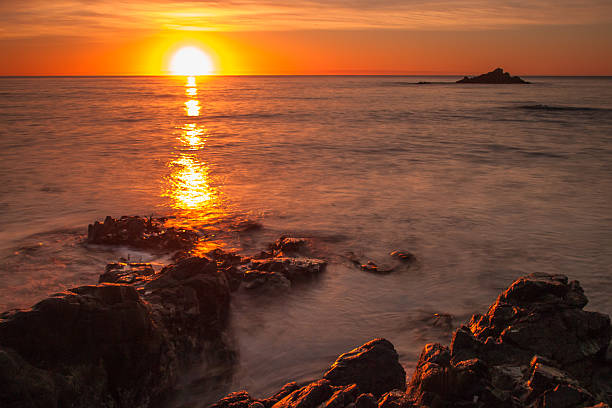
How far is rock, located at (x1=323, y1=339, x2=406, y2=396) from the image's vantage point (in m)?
3.95

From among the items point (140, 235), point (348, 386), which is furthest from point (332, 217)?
point (348, 386)

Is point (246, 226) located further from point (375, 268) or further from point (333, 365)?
point (333, 365)

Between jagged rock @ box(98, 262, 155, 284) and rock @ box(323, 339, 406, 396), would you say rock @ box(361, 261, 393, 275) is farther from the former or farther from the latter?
jagged rock @ box(98, 262, 155, 284)

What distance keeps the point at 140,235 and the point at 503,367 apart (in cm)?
666

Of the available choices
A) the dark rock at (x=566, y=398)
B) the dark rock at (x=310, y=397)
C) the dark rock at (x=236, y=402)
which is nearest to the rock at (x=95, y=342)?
the dark rock at (x=236, y=402)

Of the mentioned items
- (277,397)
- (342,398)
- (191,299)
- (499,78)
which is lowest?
(277,397)

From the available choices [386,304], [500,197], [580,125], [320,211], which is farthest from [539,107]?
[386,304]

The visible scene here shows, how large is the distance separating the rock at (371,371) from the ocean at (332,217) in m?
0.90

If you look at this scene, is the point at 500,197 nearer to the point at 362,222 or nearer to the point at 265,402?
the point at 362,222

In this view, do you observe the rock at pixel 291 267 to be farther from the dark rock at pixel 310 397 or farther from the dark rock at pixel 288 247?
the dark rock at pixel 310 397

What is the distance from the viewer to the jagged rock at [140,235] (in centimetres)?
808

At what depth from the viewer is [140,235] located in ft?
27.3

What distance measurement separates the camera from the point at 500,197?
12102 millimetres

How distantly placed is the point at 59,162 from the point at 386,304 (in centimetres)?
1548
